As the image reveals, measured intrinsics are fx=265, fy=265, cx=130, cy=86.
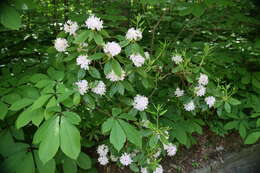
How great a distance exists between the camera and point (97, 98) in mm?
1567

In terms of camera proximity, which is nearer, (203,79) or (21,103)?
(21,103)

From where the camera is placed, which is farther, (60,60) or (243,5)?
(243,5)

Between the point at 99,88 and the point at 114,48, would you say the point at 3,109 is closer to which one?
the point at 99,88

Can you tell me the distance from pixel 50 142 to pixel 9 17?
631 mm

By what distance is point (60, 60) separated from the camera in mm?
1544

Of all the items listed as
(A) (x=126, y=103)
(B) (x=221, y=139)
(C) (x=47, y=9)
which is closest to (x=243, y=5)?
(B) (x=221, y=139)

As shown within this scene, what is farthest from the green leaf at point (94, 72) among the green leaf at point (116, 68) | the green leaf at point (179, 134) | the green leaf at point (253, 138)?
the green leaf at point (253, 138)

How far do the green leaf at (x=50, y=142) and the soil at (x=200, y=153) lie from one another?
1.00 m

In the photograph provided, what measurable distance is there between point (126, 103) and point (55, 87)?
→ 1.47 feet

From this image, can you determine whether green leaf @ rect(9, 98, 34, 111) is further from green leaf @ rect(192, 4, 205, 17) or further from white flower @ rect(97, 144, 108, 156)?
green leaf @ rect(192, 4, 205, 17)

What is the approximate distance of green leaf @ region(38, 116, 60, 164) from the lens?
1.17 metres

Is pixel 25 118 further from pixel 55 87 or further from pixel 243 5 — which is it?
pixel 243 5

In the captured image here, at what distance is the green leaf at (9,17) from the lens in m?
1.26

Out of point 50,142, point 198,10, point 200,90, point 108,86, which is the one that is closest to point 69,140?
point 50,142
